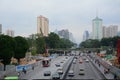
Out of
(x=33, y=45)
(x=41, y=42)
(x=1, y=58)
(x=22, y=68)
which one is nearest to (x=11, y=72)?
(x=22, y=68)

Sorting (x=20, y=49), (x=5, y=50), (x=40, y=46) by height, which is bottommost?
(x=5, y=50)

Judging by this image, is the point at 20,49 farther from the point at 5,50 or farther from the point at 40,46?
the point at 40,46

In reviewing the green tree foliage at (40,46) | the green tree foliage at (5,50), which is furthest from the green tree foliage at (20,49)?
the green tree foliage at (40,46)

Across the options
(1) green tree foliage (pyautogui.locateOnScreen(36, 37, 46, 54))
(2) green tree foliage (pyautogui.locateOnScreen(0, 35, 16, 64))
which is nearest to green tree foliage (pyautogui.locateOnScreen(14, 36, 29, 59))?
(2) green tree foliage (pyautogui.locateOnScreen(0, 35, 16, 64))

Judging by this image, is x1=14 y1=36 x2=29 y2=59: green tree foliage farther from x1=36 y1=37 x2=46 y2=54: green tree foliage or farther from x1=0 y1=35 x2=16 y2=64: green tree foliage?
x1=36 y1=37 x2=46 y2=54: green tree foliage

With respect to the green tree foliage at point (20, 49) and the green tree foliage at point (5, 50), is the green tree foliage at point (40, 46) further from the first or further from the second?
the green tree foliage at point (5, 50)

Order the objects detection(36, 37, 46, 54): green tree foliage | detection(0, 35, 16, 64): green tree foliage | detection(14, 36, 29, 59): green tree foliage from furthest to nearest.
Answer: detection(36, 37, 46, 54): green tree foliage → detection(14, 36, 29, 59): green tree foliage → detection(0, 35, 16, 64): green tree foliage

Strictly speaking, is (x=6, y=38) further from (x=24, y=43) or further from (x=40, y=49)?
(x=40, y=49)

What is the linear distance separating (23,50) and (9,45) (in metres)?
18.4

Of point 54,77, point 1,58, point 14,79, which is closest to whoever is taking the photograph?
point 14,79

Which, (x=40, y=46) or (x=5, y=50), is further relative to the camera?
(x=40, y=46)

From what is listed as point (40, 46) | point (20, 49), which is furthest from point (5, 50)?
point (40, 46)

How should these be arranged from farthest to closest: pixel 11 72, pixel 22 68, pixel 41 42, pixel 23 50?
pixel 41 42 < pixel 23 50 < pixel 22 68 < pixel 11 72

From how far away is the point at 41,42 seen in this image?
17238cm
